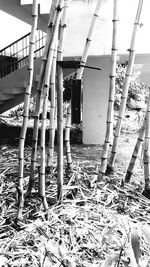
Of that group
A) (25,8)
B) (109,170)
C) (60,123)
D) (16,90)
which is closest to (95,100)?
(16,90)

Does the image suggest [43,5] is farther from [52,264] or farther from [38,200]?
[52,264]

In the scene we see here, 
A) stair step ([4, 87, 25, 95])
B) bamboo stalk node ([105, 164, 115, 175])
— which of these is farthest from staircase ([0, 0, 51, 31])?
bamboo stalk node ([105, 164, 115, 175])

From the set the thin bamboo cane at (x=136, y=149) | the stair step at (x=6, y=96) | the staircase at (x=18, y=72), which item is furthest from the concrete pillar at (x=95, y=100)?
the thin bamboo cane at (x=136, y=149)

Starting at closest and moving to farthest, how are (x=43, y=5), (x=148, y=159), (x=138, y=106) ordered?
(x=148, y=159), (x=43, y=5), (x=138, y=106)

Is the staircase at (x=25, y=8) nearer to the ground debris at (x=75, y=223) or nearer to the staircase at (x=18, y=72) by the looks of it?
the staircase at (x=18, y=72)

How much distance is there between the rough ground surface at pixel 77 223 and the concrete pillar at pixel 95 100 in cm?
366

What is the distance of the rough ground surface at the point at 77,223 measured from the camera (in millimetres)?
1222

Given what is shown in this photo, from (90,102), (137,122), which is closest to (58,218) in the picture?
(90,102)

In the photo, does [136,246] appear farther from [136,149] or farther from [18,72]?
[18,72]

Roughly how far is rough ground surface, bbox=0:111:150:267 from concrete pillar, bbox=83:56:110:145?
366cm

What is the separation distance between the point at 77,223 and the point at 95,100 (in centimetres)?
455

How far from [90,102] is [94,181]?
4.02m

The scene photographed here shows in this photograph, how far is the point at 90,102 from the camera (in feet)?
19.6

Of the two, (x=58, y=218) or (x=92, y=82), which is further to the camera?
(x=92, y=82)
